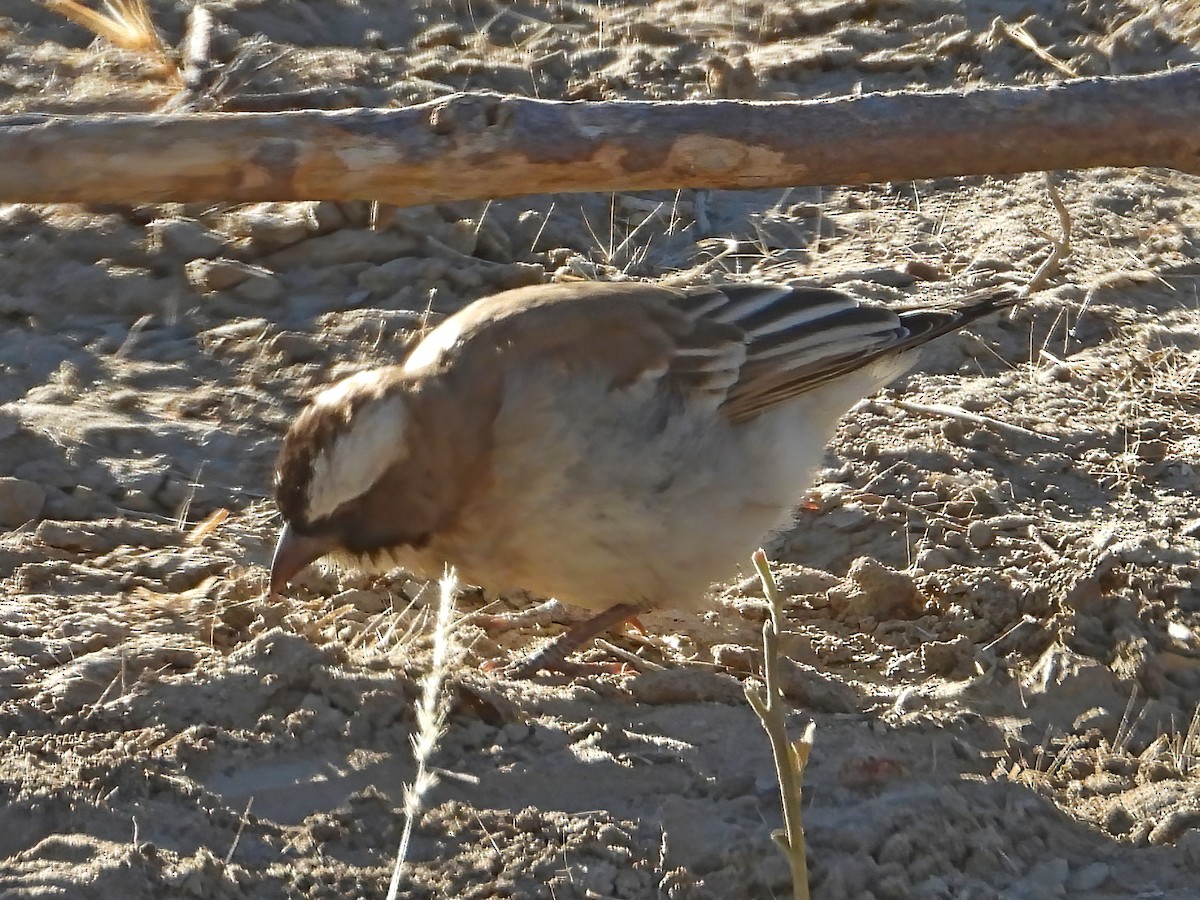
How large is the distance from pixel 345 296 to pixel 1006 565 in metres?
3.30

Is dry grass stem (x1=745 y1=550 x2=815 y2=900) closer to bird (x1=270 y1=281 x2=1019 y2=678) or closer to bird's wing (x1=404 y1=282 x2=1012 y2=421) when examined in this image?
bird (x1=270 y1=281 x2=1019 y2=678)

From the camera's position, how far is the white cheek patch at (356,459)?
16.6 feet

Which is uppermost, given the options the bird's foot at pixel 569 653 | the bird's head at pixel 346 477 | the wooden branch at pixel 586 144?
the wooden branch at pixel 586 144

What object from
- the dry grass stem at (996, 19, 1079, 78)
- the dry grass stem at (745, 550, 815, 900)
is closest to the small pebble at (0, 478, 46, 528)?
the dry grass stem at (745, 550, 815, 900)

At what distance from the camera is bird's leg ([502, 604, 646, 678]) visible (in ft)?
17.2

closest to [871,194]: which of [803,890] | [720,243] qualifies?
[720,243]

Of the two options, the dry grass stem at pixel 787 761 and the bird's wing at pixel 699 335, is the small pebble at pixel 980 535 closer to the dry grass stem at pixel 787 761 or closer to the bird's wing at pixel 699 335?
the bird's wing at pixel 699 335

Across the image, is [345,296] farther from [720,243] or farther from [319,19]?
[319,19]

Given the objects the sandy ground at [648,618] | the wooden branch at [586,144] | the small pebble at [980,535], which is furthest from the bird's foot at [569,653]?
A: the wooden branch at [586,144]

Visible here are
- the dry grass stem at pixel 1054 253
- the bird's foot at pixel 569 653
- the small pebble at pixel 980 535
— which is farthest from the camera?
the dry grass stem at pixel 1054 253

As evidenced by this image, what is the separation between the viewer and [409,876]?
377 cm

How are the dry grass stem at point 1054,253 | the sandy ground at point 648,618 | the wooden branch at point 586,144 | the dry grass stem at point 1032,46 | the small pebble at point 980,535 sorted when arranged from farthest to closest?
the dry grass stem at point 1032,46, the dry grass stem at point 1054,253, the small pebble at point 980,535, the wooden branch at point 586,144, the sandy ground at point 648,618

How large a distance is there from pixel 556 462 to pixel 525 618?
1.07 m

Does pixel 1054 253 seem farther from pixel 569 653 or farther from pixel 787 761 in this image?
pixel 787 761
